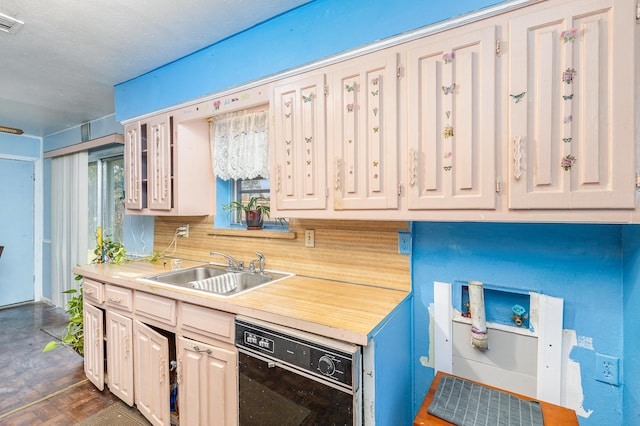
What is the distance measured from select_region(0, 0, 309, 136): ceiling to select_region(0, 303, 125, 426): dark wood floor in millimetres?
2504

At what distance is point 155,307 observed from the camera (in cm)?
177

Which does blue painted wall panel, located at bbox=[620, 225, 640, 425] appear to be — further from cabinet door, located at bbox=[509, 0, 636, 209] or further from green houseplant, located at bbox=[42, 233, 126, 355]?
green houseplant, located at bbox=[42, 233, 126, 355]

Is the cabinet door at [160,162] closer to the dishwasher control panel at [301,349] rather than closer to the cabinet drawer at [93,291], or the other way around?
the cabinet drawer at [93,291]

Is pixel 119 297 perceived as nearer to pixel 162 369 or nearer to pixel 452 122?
pixel 162 369

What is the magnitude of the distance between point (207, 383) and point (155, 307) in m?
0.55

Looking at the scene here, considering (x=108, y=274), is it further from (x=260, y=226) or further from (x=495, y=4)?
(x=495, y=4)

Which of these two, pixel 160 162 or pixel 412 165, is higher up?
pixel 160 162

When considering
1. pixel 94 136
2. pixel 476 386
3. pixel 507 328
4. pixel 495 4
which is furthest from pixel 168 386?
pixel 94 136

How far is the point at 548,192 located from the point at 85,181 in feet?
15.1

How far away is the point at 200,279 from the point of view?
7.41ft

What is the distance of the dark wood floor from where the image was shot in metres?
2.05

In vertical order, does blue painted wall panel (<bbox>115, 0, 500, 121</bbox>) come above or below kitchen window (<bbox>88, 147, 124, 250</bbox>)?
above

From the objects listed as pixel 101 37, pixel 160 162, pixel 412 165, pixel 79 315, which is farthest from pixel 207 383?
pixel 101 37

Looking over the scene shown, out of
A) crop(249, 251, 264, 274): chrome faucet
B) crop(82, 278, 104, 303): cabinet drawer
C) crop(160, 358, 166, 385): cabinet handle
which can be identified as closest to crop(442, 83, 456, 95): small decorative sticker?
crop(249, 251, 264, 274): chrome faucet
